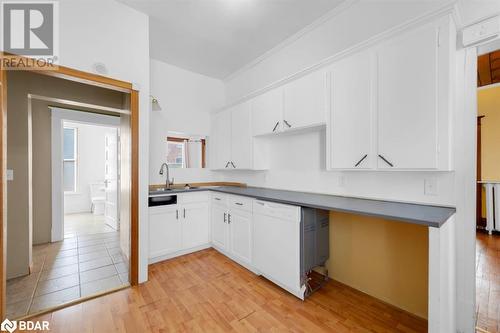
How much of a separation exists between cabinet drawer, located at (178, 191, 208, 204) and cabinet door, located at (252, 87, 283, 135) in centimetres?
124

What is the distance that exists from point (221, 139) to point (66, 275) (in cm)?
268

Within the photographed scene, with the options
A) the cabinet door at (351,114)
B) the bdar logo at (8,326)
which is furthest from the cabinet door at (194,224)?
the cabinet door at (351,114)

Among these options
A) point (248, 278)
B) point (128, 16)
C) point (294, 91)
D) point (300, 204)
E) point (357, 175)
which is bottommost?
point (248, 278)

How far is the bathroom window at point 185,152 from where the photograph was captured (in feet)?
11.6

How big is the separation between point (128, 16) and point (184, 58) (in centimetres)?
110

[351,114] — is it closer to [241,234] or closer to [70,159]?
[241,234]

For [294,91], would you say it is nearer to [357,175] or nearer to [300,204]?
[357,175]

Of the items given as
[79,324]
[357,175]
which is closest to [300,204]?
[357,175]

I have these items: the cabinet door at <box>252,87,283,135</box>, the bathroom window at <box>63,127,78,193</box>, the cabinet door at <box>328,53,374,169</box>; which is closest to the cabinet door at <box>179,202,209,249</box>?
the cabinet door at <box>252,87,283,135</box>

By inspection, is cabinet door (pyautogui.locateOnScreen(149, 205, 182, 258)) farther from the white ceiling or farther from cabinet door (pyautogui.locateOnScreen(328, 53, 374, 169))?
the white ceiling

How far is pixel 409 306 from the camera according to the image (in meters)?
1.79

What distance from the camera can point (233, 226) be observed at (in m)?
2.78

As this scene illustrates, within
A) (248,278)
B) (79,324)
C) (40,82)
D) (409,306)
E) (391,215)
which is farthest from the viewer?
(40,82)

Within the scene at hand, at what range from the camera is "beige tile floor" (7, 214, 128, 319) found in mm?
1944
